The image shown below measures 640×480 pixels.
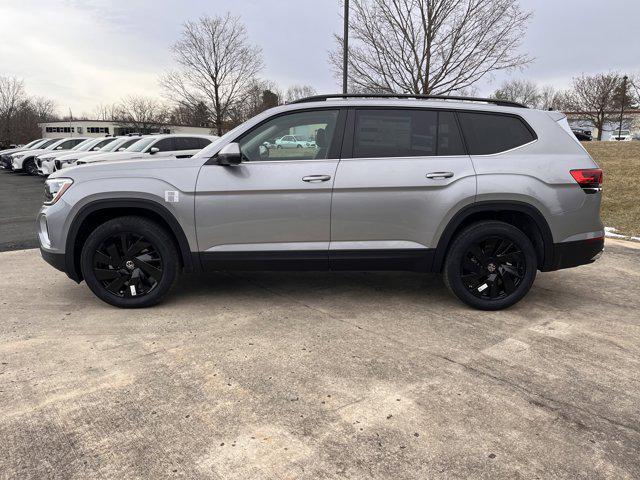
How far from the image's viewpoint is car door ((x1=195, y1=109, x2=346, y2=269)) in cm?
403

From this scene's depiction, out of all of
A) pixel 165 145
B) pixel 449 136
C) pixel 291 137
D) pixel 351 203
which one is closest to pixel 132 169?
pixel 291 137

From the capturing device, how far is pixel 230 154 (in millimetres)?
3920

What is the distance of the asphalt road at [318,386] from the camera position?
2.31 metres

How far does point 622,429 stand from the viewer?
2.56 m

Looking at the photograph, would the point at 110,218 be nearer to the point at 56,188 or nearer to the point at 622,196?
the point at 56,188

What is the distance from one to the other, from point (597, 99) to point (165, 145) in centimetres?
5690

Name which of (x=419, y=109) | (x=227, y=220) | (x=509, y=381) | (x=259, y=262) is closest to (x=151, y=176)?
(x=227, y=220)

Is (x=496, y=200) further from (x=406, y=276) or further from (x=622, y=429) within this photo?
(x=622, y=429)

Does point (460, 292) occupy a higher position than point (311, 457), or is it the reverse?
point (460, 292)

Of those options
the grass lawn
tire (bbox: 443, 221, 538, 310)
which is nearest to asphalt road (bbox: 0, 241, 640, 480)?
tire (bbox: 443, 221, 538, 310)

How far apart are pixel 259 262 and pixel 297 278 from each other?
1168 millimetres

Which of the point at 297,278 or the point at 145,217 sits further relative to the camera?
the point at 297,278

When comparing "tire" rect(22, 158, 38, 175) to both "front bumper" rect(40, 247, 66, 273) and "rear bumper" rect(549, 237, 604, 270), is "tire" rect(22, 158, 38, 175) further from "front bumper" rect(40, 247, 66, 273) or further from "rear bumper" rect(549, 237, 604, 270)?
"rear bumper" rect(549, 237, 604, 270)

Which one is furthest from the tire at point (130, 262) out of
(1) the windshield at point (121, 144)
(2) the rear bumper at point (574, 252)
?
(1) the windshield at point (121, 144)
